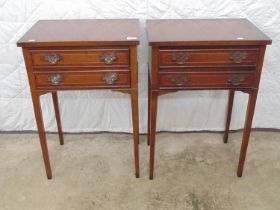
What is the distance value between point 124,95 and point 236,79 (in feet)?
2.48

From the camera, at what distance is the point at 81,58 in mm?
1383

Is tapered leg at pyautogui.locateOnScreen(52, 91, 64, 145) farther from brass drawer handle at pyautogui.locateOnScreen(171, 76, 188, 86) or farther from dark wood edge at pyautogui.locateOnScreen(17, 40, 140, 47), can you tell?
brass drawer handle at pyautogui.locateOnScreen(171, 76, 188, 86)

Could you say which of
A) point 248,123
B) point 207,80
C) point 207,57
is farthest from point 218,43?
point 248,123

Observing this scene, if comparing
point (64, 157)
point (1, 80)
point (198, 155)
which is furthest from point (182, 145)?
point (1, 80)

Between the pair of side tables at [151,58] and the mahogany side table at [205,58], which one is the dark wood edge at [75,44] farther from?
the mahogany side table at [205,58]

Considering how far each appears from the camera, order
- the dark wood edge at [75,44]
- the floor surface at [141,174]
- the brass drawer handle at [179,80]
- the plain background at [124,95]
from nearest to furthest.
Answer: the dark wood edge at [75,44]
the brass drawer handle at [179,80]
the floor surface at [141,174]
the plain background at [124,95]

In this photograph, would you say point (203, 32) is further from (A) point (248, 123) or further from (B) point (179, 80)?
(A) point (248, 123)

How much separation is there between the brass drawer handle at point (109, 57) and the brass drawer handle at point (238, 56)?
19.8 inches

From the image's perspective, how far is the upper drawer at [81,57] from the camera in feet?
4.48

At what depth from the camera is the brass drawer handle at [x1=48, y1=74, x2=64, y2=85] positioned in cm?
142

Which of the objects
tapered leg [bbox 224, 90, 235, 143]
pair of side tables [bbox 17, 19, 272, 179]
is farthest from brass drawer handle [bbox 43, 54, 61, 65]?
tapered leg [bbox 224, 90, 235, 143]

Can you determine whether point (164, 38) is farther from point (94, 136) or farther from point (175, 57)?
point (94, 136)

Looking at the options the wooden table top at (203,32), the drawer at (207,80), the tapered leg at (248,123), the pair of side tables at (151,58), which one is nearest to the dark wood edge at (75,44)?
the pair of side tables at (151,58)

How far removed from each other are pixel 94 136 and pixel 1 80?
2.18ft
